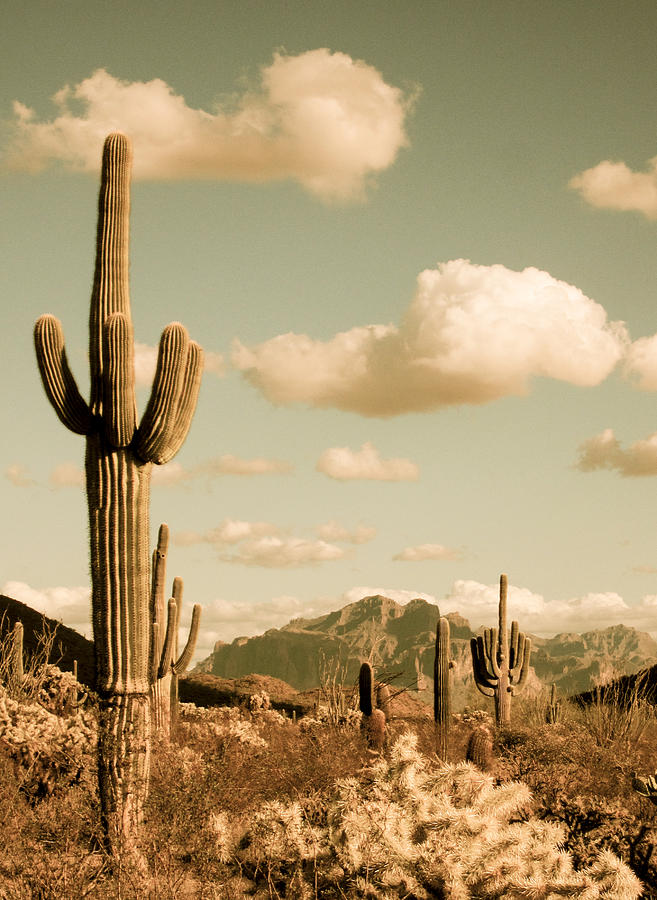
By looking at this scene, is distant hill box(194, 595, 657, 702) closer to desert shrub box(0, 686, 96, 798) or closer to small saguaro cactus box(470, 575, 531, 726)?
small saguaro cactus box(470, 575, 531, 726)

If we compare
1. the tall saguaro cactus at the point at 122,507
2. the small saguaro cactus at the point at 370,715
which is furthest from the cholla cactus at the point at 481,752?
the tall saguaro cactus at the point at 122,507

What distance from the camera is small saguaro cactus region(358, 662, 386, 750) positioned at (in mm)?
12508

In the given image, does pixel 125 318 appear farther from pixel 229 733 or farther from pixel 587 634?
pixel 587 634

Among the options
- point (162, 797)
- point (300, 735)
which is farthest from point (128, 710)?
point (300, 735)

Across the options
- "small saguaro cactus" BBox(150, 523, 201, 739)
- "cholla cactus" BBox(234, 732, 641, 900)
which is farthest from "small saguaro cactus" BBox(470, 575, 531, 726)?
"cholla cactus" BBox(234, 732, 641, 900)

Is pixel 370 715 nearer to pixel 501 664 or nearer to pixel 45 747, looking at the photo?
pixel 45 747

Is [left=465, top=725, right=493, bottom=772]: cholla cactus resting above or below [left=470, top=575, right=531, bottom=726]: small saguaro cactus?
below

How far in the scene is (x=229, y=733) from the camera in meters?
12.8

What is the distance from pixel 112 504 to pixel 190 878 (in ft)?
11.0

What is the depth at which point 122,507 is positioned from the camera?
883 cm

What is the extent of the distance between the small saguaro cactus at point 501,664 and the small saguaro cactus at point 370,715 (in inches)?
183

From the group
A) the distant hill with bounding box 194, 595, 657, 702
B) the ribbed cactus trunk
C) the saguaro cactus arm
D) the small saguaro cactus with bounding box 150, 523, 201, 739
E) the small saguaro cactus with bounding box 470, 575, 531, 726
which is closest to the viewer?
the saguaro cactus arm

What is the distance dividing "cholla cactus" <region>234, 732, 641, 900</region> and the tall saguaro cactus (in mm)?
1712

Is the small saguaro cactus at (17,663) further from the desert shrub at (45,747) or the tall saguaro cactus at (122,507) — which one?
the tall saguaro cactus at (122,507)
